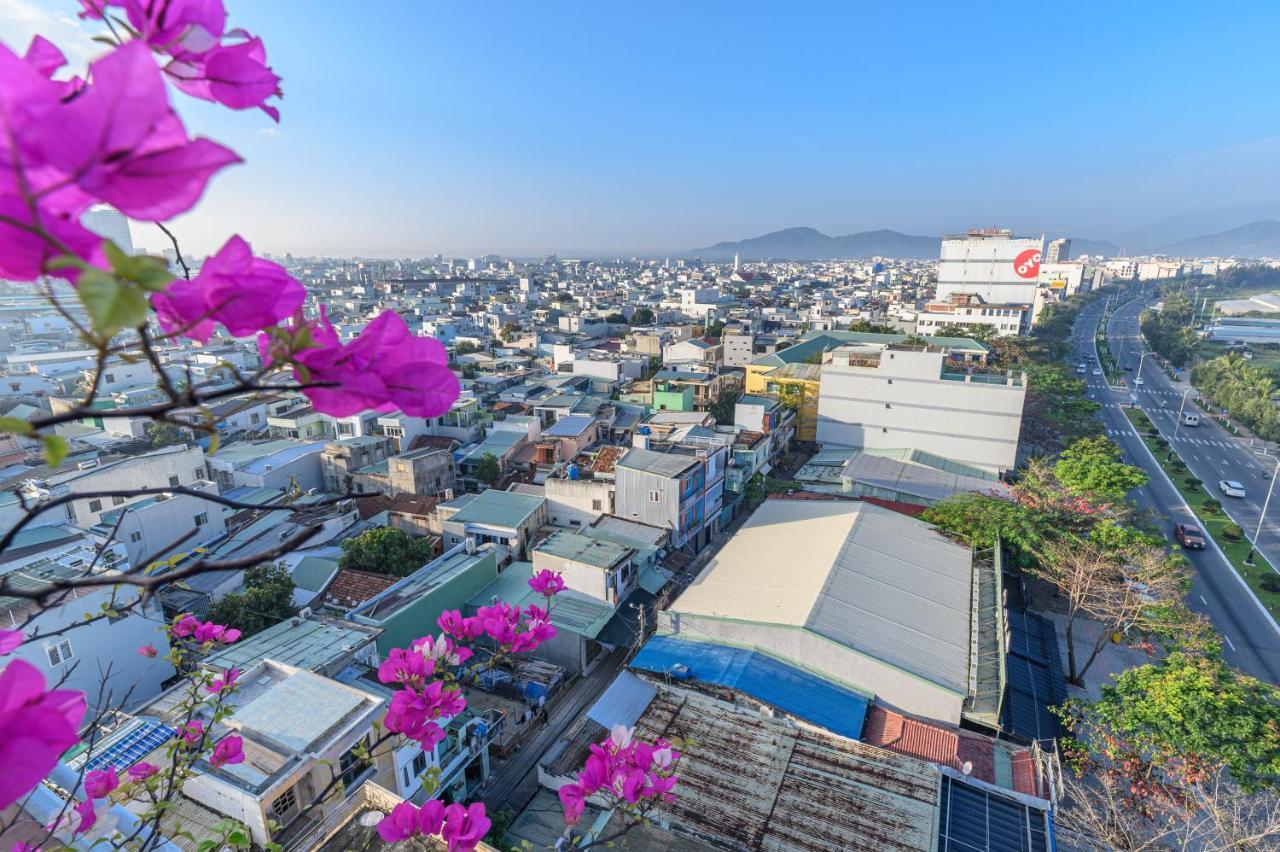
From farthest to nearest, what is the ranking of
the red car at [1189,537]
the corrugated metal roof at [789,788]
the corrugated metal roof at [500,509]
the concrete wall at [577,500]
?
the red car at [1189,537]
the concrete wall at [577,500]
the corrugated metal roof at [500,509]
the corrugated metal roof at [789,788]

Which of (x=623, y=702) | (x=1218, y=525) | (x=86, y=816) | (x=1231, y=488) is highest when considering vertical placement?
(x=86, y=816)

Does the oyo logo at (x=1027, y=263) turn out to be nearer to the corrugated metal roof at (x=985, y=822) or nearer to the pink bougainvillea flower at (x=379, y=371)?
the corrugated metal roof at (x=985, y=822)

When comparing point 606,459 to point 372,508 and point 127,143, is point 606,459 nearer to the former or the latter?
point 372,508

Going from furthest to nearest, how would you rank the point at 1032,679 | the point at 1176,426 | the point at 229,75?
the point at 1176,426 → the point at 1032,679 → the point at 229,75

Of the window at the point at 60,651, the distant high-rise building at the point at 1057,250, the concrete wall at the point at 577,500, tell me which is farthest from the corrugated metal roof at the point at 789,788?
the distant high-rise building at the point at 1057,250

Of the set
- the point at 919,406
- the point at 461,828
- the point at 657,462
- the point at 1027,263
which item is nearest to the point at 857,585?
the point at 657,462

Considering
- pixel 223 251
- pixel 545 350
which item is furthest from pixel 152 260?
pixel 545 350

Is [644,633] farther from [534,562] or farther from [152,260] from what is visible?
[152,260]
